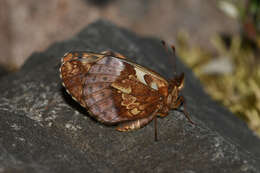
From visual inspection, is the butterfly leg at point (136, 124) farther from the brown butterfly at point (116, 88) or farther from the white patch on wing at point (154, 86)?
the white patch on wing at point (154, 86)

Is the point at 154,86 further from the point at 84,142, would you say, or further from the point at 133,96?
the point at 84,142

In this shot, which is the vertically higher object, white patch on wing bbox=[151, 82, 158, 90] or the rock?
white patch on wing bbox=[151, 82, 158, 90]

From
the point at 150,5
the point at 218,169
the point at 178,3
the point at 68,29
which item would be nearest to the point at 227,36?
the point at 178,3

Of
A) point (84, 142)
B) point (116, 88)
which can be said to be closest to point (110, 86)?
point (116, 88)

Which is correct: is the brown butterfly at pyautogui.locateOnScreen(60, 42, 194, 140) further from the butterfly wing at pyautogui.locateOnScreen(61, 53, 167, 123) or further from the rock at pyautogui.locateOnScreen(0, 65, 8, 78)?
the rock at pyautogui.locateOnScreen(0, 65, 8, 78)

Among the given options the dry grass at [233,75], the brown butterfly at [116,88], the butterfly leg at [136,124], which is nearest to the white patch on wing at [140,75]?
the brown butterfly at [116,88]

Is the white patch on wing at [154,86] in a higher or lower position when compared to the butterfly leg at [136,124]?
higher

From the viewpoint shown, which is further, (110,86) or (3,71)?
(3,71)

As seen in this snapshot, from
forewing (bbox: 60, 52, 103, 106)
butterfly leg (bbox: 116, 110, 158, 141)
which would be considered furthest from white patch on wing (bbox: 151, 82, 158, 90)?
forewing (bbox: 60, 52, 103, 106)

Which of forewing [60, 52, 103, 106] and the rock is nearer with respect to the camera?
forewing [60, 52, 103, 106]
